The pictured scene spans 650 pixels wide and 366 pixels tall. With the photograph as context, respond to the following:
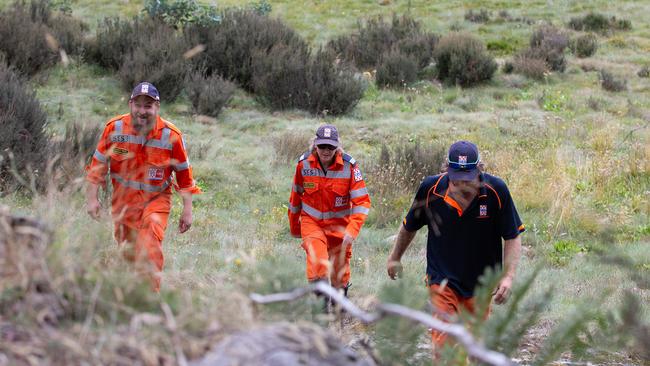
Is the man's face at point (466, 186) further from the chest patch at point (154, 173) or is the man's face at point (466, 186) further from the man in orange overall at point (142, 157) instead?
the chest patch at point (154, 173)

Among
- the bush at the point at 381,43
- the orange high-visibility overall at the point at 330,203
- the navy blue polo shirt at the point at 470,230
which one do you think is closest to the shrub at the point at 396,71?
the bush at the point at 381,43

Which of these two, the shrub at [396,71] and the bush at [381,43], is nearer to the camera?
the shrub at [396,71]

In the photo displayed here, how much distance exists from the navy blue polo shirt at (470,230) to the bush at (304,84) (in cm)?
1003

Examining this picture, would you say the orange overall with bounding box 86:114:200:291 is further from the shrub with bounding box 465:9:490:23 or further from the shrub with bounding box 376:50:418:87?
the shrub with bounding box 465:9:490:23

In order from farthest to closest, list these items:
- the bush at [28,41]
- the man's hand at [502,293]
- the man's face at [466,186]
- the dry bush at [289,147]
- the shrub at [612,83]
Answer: the shrub at [612,83] < the bush at [28,41] < the dry bush at [289,147] < the man's face at [466,186] < the man's hand at [502,293]

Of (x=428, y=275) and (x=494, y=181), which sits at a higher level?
(x=494, y=181)

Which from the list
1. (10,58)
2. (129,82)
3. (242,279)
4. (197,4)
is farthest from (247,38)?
(242,279)

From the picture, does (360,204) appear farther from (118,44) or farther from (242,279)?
(118,44)

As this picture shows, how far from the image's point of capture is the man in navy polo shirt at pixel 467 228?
5.55 meters

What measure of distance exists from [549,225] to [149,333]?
8825mm

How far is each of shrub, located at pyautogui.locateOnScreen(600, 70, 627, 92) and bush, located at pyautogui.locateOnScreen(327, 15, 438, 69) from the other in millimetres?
3942

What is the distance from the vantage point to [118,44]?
17.0 meters

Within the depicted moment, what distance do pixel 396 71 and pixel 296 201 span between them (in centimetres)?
1169

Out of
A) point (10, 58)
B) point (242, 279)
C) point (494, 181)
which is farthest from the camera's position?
point (10, 58)
